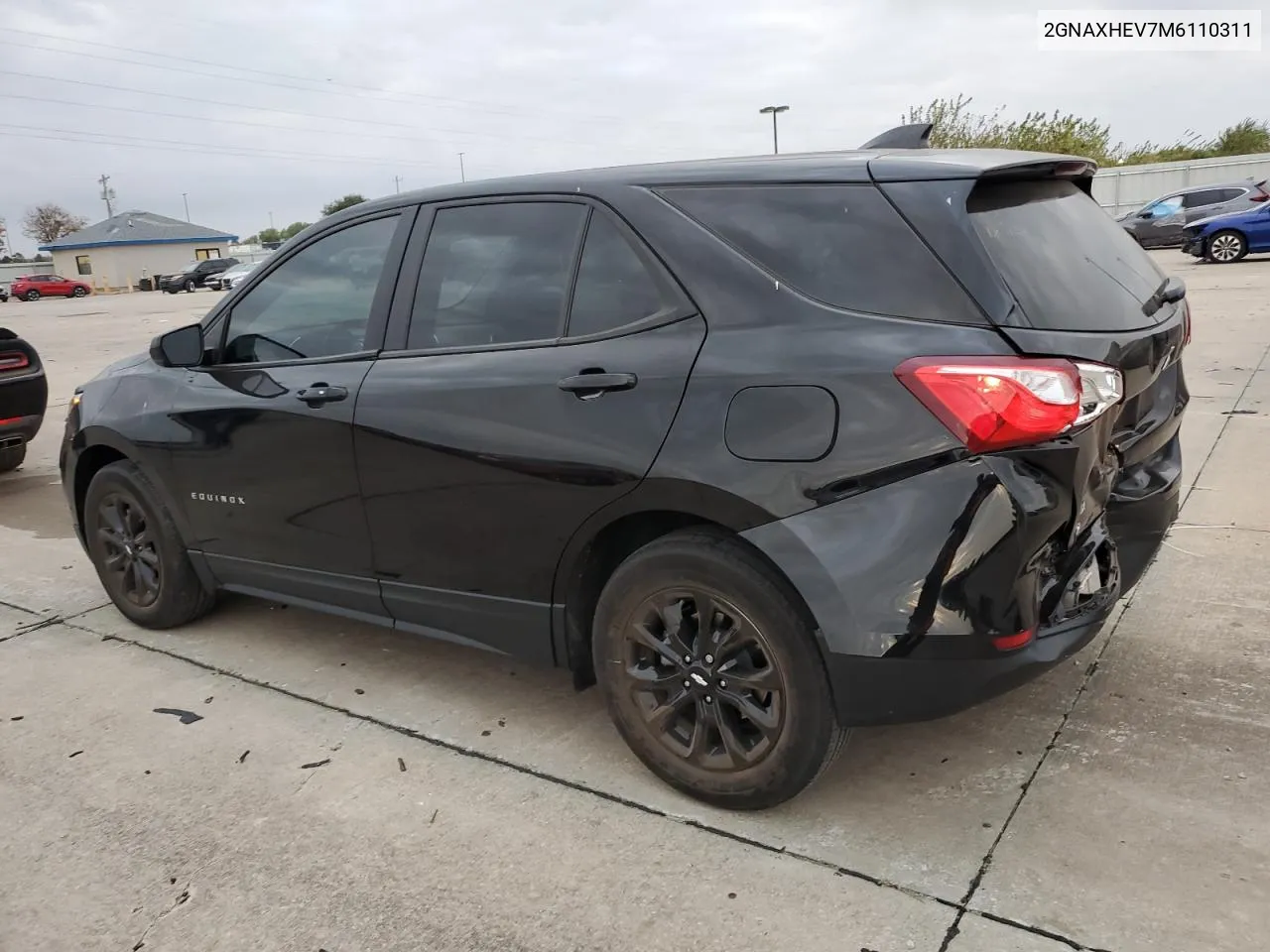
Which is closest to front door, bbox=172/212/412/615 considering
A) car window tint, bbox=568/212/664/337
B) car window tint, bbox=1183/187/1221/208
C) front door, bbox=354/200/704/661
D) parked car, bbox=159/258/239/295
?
front door, bbox=354/200/704/661

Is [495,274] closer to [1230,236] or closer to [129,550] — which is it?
[129,550]

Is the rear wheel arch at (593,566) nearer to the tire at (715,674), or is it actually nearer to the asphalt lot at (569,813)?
the tire at (715,674)

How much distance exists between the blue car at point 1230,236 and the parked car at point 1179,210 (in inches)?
115

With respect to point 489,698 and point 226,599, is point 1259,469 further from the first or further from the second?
point 226,599

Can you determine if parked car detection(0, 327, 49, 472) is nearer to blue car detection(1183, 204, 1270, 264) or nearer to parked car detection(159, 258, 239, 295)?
blue car detection(1183, 204, 1270, 264)

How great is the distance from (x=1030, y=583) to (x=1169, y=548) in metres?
2.65

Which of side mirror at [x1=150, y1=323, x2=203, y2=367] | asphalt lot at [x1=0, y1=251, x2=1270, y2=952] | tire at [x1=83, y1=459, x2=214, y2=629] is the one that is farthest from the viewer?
tire at [x1=83, y1=459, x2=214, y2=629]

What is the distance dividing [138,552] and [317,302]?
153 cm

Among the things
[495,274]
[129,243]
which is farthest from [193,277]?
[495,274]

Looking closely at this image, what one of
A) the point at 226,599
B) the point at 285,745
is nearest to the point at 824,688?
the point at 285,745

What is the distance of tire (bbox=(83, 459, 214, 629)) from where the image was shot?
4160mm

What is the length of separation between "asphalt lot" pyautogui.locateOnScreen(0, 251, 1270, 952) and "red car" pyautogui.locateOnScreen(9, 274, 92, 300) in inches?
2067

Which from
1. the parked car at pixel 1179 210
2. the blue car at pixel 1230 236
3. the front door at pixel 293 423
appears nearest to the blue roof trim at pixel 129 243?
the parked car at pixel 1179 210

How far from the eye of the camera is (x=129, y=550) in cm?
432
